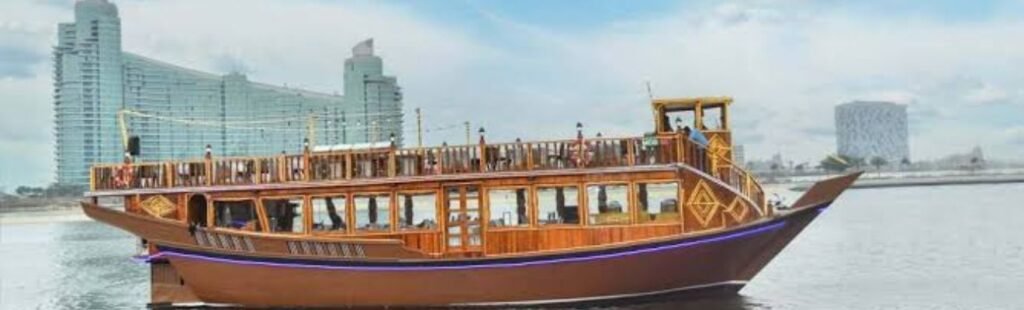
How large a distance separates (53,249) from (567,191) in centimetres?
4210

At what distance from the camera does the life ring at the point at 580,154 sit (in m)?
16.5

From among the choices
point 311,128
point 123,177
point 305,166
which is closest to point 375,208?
point 305,166

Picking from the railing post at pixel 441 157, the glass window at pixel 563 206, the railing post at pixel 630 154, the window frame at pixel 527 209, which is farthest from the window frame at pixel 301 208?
the railing post at pixel 630 154

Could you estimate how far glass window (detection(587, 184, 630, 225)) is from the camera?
54.3 feet

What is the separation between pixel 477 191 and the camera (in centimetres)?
1703

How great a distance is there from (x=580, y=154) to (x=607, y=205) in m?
0.98

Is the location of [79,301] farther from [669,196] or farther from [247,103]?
[669,196]

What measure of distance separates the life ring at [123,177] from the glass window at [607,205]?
26.8 ft

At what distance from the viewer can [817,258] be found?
2944 cm

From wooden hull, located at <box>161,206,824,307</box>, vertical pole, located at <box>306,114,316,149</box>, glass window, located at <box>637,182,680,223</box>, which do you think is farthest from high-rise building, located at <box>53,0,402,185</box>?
glass window, located at <box>637,182,680,223</box>

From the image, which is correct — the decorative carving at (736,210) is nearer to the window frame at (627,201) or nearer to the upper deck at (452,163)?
the upper deck at (452,163)

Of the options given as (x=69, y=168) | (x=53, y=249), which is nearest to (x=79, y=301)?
(x=53, y=249)

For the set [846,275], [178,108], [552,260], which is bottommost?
[846,275]

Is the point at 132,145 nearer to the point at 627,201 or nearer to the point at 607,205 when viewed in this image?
the point at 607,205
